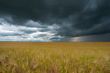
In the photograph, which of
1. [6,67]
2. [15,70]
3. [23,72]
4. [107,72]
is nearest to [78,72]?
[107,72]

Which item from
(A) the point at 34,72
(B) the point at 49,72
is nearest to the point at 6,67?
(A) the point at 34,72

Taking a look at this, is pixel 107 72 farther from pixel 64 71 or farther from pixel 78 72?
pixel 64 71

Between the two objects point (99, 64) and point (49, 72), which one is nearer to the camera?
point (49, 72)

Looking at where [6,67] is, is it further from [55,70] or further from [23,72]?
[55,70]

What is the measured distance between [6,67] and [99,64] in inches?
99.1

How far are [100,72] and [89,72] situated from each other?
35 cm

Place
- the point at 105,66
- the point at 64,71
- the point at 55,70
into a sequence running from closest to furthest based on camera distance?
the point at 55,70
the point at 64,71
the point at 105,66

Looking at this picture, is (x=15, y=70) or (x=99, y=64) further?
(x=99, y=64)

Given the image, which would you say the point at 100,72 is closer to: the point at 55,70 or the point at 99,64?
the point at 99,64

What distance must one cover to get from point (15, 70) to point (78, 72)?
1454mm

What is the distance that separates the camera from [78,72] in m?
3.11

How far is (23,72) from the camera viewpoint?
10.1ft

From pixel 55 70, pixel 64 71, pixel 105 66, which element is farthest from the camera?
pixel 105 66

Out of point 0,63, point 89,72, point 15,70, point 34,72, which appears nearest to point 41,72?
point 34,72
